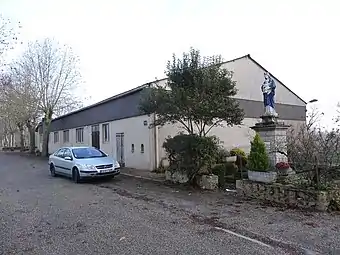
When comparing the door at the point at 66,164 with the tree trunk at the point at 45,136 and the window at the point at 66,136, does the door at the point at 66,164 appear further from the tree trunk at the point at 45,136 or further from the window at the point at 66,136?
the tree trunk at the point at 45,136

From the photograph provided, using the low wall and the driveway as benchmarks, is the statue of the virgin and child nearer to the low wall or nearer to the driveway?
the low wall

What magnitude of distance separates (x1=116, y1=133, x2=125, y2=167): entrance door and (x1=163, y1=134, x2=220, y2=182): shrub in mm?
8543

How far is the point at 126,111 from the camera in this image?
20.7m

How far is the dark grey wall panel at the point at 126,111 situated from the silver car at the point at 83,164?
4.41 m

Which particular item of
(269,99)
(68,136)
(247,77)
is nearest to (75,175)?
(269,99)

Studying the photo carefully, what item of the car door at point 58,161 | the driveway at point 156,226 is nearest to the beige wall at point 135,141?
the car door at point 58,161

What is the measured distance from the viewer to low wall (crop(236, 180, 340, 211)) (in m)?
8.45

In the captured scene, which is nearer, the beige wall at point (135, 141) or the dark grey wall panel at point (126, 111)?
the beige wall at point (135, 141)

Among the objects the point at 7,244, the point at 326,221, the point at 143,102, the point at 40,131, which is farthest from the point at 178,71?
the point at 40,131

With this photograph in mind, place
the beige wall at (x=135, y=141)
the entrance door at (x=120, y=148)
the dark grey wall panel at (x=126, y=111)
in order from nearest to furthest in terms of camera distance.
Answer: the beige wall at (x=135, y=141)
the dark grey wall panel at (x=126, y=111)
the entrance door at (x=120, y=148)

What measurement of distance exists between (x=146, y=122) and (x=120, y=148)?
4052 mm

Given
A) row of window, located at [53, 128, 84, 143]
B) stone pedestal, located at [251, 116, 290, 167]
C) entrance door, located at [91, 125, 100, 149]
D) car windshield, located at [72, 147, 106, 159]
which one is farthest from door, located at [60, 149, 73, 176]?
row of window, located at [53, 128, 84, 143]

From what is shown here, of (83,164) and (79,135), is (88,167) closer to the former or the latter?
(83,164)

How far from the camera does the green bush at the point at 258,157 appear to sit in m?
10.5
